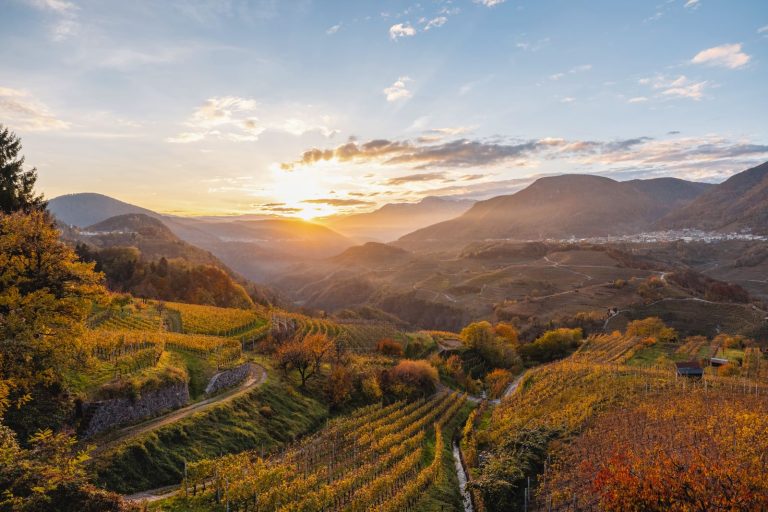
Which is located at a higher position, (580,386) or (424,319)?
(580,386)

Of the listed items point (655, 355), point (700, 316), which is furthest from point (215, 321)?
point (700, 316)

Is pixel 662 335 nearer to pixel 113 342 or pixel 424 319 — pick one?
pixel 113 342

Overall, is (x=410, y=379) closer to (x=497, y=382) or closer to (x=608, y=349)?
(x=497, y=382)

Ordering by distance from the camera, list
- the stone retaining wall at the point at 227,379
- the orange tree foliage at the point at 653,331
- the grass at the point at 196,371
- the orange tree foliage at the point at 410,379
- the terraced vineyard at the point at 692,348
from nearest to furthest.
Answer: the grass at the point at 196,371 → the stone retaining wall at the point at 227,379 → the orange tree foliage at the point at 410,379 → the terraced vineyard at the point at 692,348 → the orange tree foliage at the point at 653,331

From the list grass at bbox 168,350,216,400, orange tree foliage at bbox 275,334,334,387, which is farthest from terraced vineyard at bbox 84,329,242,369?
orange tree foliage at bbox 275,334,334,387

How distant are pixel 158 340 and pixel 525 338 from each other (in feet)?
265

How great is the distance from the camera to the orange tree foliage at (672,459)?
1770 cm

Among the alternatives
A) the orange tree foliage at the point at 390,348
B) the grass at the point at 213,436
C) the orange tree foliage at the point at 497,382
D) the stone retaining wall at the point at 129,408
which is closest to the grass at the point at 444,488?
→ the grass at the point at 213,436

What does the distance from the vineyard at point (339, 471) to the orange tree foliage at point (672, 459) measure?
9036 mm

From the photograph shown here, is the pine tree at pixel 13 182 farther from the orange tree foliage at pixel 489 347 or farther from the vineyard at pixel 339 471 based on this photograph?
the orange tree foliage at pixel 489 347

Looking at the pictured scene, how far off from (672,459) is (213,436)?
2625cm

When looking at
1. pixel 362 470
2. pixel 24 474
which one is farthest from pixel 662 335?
pixel 24 474

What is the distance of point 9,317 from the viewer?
21266 millimetres

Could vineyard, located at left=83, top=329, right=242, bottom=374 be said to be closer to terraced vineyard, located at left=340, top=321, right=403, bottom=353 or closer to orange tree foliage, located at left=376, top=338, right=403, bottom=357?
terraced vineyard, located at left=340, top=321, right=403, bottom=353
